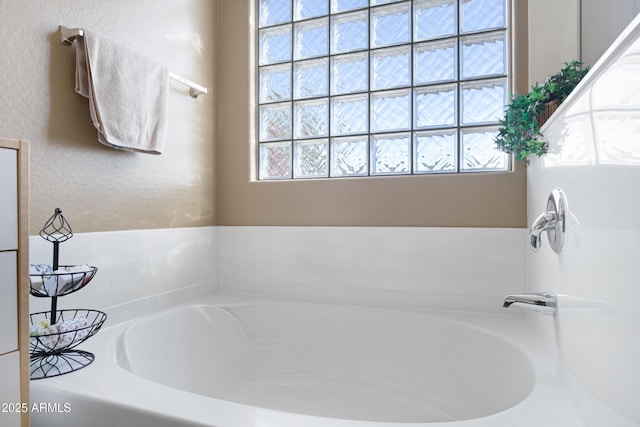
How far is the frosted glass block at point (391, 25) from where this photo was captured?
199 cm

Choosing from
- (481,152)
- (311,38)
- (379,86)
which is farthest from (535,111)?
(311,38)

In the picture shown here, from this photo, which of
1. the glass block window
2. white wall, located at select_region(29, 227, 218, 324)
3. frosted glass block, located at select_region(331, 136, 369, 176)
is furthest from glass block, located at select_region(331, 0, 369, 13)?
white wall, located at select_region(29, 227, 218, 324)

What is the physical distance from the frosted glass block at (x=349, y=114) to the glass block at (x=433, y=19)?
400mm

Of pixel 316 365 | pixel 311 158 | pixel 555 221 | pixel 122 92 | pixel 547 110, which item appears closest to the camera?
pixel 555 221

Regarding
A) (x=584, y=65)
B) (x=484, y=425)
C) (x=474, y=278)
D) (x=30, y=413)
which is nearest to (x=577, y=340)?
(x=484, y=425)

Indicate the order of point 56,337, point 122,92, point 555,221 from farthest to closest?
point 122,92 < point 56,337 < point 555,221

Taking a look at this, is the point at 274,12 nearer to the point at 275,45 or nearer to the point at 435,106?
the point at 275,45

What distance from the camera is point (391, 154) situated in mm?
2031

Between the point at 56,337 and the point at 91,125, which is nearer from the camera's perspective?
the point at 56,337

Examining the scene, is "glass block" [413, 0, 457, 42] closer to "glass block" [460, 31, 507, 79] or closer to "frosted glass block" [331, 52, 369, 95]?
"glass block" [460, 31, 507, 79]

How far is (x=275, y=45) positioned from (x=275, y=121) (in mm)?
430

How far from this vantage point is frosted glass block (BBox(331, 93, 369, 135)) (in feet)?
6.85

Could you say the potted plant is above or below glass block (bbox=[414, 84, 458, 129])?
below

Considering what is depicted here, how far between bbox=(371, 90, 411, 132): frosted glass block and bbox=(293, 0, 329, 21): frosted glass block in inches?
22.1
